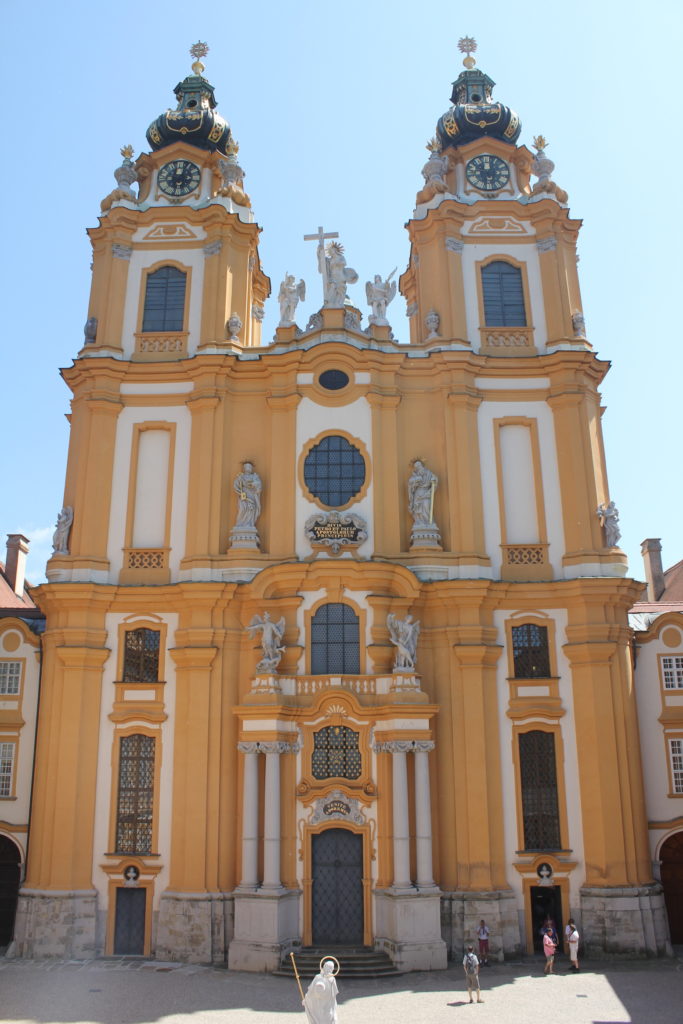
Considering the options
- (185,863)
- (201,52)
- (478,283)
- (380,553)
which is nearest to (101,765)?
(185,863)

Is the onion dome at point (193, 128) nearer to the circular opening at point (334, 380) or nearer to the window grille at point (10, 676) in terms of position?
the circular opening at point (334, 380)

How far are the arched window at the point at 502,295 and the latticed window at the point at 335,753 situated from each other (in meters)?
11.9

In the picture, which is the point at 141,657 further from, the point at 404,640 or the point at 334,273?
the point at 334,273

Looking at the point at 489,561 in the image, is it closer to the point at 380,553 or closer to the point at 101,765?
the point at 380,553

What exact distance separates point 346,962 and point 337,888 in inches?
65.6

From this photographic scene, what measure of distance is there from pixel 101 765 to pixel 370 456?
9.96 meters

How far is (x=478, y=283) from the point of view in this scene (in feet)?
83.0

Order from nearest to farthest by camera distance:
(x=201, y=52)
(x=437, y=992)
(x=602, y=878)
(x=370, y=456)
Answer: (x=437, y=992) < (x=602, y=878) < (x=370, y=456) < (x=201, y=52)

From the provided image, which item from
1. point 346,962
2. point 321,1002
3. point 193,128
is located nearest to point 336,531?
point 346,962

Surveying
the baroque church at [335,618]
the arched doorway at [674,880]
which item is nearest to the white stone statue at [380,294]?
the baroque church at [335,618]

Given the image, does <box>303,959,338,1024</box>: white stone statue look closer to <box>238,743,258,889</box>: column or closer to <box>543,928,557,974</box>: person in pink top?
<box>543,928,557,974</box>: person in pink top

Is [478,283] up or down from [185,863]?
up

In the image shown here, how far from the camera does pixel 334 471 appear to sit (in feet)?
76.2

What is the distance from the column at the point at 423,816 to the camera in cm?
1936
